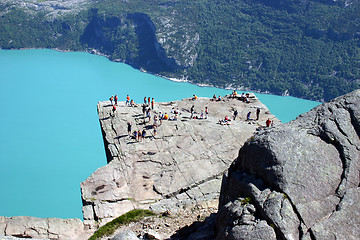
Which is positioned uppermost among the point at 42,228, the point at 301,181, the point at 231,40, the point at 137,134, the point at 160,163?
the point at 301,181

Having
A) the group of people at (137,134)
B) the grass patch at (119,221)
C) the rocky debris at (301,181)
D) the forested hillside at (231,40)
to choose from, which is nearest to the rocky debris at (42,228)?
the grass patch at (119,221)

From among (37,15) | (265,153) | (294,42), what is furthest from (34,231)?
(37,15)

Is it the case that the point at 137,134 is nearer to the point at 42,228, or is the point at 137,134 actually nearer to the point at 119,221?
the point at 119,221

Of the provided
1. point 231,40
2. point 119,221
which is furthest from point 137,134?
point 231,40

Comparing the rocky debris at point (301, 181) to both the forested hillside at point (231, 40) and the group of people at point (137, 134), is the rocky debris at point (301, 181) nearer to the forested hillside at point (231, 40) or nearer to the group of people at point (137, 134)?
the group of people at point (137, 134)

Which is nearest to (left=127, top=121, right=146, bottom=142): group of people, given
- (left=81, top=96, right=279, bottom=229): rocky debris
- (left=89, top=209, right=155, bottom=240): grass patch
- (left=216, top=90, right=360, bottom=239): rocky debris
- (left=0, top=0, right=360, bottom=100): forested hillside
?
(left=81, top=96, right=279, bottom=229): rocky debris

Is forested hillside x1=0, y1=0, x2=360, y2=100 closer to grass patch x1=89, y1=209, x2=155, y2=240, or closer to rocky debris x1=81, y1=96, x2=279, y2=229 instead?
rocky debris x1=81, y1=96, x2=279, y2=229
